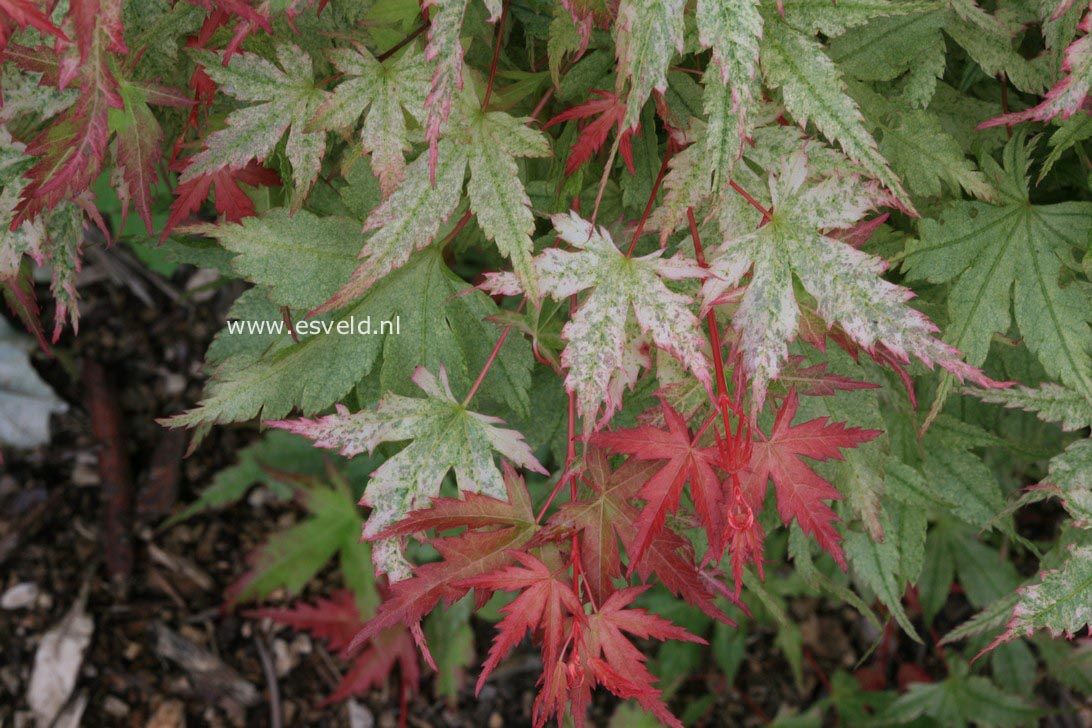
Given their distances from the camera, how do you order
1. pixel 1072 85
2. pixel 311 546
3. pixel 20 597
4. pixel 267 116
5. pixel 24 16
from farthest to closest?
pixel 20 597
pixel 311 546
pixel 267 116
pixel 1072 85
pixel 24 16

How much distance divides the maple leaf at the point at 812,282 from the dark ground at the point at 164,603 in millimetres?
1415

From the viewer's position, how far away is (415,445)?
3.00 ft

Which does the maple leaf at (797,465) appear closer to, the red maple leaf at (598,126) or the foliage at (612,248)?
the foliage at (612,248)

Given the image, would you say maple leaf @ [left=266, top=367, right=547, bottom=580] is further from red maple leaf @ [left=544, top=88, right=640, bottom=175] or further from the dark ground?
the dark ground

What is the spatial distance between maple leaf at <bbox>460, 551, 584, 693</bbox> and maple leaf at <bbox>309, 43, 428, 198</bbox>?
0.39 metres

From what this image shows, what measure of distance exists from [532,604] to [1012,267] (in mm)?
651

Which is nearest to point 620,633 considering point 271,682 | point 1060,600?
point 1060,600

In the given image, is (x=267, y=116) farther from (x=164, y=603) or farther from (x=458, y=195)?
(x=164, y=603)

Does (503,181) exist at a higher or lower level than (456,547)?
higher

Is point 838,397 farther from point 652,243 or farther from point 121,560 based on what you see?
point 121,560

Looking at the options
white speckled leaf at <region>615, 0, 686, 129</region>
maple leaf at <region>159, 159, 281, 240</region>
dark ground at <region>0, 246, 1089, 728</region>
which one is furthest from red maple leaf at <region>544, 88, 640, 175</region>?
dark ground at <region>0, 246, 1089, 728</region>

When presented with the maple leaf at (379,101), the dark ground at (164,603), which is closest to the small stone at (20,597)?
the dark ground at (164,603)

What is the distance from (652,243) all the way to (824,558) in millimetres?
809

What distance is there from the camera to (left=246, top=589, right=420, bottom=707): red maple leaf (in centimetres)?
179
